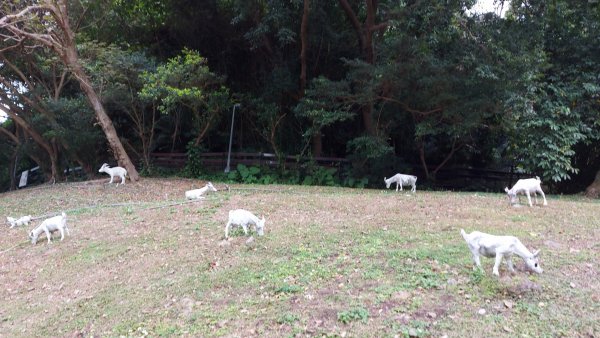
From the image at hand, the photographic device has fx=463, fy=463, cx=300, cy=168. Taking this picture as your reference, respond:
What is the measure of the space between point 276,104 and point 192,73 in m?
4.73

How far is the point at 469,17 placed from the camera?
13.8 meters

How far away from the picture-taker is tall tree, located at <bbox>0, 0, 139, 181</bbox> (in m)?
14.6

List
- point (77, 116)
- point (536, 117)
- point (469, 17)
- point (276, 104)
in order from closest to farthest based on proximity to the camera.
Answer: point (469, 17)
point (536, 117)
point (77, 116)
point (276, 104)

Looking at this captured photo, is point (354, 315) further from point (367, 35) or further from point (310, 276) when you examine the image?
point (367, 35)

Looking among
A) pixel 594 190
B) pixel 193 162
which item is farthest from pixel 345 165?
pixel 594 190

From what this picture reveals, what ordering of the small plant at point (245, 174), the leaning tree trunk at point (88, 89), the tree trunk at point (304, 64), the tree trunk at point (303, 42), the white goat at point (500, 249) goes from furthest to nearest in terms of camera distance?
the small plant at point (245, 174) < the tree trunk at point (304, 64) < the tree trunk at point (303, 42) < the leaning tree trunk at point (88, 89) < the white goat at point (500, 249)

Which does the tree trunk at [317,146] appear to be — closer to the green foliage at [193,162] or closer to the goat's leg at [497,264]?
the green foliage at [193,162]

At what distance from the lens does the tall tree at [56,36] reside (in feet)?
47.7

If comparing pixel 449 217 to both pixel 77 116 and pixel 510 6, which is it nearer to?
pixel 510 6

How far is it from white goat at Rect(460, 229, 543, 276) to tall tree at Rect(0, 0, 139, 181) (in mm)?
13783

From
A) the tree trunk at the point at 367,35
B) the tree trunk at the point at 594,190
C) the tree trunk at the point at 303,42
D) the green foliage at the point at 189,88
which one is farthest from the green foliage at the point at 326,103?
the tree trunk at the point at 594,190

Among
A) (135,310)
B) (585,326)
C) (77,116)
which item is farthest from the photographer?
(77,116)

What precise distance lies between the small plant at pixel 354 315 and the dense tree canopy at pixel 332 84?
32.0 feet

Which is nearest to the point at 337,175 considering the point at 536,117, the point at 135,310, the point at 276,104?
the point at 276,104
